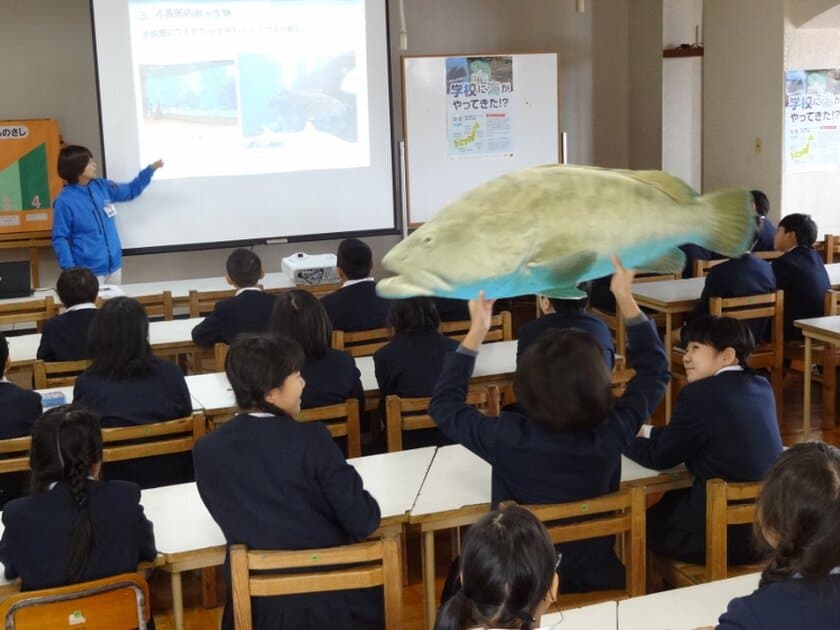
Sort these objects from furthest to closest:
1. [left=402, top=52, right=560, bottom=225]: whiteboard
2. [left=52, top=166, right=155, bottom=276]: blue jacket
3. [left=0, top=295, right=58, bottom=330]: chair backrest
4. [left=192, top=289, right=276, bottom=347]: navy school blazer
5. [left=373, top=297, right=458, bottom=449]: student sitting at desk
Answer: [left=402, top=52, right=560, bottom=225]: whiteboard → [left=52, top=166, right=155, bottom=276]: blue jacket → [left=0, top=295, right=58, bottom=330]: chair backrest → [left=192, top=289, right=276, bottom=347]: navy school blazer → [left=373, top=297, right=458, bottom=449]: student sitting at desk

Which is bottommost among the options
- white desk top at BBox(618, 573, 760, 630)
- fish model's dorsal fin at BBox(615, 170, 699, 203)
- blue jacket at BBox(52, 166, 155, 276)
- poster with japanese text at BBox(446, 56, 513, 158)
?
white desk top at BBox(618, 573, 760, 630)

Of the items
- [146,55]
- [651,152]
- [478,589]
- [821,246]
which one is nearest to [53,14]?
[146,55]

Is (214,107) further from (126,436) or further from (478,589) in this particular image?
(478,589)

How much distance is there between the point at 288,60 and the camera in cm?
646

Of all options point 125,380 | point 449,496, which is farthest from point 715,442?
point 125,380

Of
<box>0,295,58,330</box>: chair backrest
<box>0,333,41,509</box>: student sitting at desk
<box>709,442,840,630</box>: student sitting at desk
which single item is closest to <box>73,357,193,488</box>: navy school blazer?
<box>0,333,41,509</box>: student sitting at desk

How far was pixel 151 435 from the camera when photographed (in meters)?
3.06

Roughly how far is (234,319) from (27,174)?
314 centimetres

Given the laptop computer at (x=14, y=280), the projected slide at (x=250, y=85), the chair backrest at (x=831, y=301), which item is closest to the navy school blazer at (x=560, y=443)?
the chair backrest at (x=831, y=301)

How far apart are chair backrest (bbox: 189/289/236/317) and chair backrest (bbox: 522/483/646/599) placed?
3280mm

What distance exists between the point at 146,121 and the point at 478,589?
16.8ft

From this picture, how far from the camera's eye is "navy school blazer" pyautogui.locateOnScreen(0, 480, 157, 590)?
2336 millimetres

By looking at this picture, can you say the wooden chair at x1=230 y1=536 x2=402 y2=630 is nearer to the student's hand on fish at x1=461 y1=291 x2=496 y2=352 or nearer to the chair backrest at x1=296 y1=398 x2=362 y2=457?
the student's hand on fish at x1=461 y1=291 x2=496 y2=352

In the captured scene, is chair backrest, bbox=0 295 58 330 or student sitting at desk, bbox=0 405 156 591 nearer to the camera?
student sitting at desk, bbox=0 405 156 591
